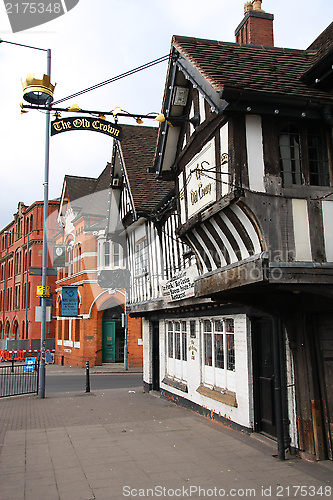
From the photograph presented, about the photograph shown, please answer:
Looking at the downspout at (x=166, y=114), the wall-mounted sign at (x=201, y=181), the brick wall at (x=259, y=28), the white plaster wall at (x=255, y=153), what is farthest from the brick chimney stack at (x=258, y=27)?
the white plaster wall at (x=255, y=153)

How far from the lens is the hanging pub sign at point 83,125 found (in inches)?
386

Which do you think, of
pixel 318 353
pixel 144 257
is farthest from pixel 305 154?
pixel 144 257

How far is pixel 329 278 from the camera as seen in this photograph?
7.01 metres

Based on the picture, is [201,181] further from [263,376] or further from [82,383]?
[82,383]

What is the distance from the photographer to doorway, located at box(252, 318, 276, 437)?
9.05 meters

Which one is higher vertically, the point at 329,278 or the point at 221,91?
the point at 221,91

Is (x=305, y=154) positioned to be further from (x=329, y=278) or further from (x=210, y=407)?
(x=210, y=407)

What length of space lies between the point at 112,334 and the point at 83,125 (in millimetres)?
23716

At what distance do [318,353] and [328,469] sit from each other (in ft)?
5.92

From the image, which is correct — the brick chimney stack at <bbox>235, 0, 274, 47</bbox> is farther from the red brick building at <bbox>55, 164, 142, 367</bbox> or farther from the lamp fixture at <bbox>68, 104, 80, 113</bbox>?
the red brick building at <bbox>55, 164, 142, 367</bbox>

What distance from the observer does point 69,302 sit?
74.1ft

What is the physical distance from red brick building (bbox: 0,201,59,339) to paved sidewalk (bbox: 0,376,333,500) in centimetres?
2811

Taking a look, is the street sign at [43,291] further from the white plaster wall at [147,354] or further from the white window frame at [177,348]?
the white window frame at [177,348]

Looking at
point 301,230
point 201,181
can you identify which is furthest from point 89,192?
point 301,230
